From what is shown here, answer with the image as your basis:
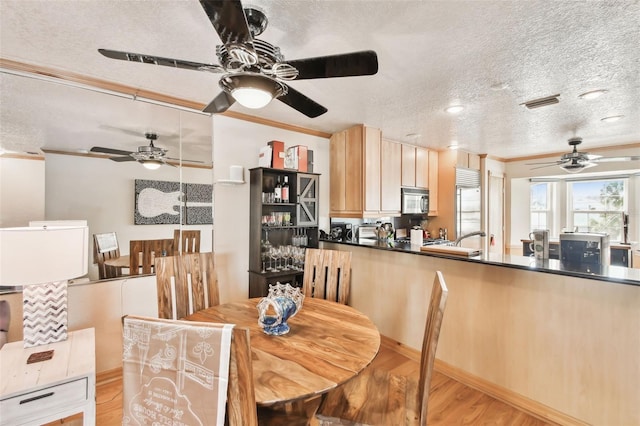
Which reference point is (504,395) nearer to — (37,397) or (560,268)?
(560,268)

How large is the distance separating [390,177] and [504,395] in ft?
8.76

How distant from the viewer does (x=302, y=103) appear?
6.05ft

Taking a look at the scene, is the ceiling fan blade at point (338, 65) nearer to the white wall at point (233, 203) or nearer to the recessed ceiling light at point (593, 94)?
the white wall at point (233, 203)

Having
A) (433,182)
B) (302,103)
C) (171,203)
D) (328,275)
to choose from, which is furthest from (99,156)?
(433,182)

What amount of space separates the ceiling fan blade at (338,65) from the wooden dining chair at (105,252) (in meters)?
2.09

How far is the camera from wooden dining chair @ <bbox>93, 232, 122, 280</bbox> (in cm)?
232

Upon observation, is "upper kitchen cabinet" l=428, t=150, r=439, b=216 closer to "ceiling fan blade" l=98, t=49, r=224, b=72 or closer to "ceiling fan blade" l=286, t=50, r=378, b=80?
"ceiling fan blade" l=286, t=50, r=378, b=80

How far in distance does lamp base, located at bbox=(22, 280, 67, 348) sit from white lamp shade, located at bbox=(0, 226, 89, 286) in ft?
0.62

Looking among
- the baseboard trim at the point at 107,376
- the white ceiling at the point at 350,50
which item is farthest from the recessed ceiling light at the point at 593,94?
the baseboard trim at the point at 107,376

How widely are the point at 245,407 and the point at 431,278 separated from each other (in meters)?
2.23

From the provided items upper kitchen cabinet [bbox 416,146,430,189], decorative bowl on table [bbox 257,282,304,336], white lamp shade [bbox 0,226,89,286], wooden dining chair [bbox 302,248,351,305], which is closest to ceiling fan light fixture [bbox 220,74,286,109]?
decorative bowl on table [bbox 257,282,304,336]

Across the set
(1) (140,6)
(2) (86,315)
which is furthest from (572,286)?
(2) (86,315)

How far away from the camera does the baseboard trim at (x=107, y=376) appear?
7.55ft

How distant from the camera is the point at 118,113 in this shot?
2434 millimetres
